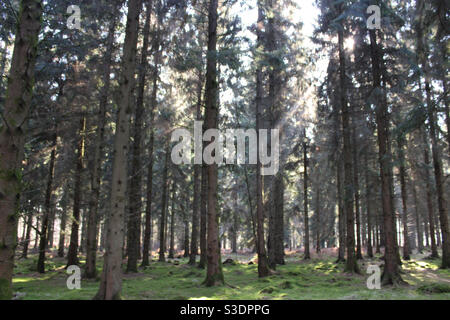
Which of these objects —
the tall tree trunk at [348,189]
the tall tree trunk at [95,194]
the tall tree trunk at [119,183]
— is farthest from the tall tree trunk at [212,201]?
the tall tree trunk at [348,189]

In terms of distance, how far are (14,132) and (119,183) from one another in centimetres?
405

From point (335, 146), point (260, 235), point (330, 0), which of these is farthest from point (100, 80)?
point (335, 146)

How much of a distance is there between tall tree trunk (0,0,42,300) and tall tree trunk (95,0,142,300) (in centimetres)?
367

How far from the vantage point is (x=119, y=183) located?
26.7 ft

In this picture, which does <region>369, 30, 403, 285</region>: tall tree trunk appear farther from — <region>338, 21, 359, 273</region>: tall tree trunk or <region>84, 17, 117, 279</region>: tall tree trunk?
<region>84, 17, 117, 279</region>: tall tree trunk

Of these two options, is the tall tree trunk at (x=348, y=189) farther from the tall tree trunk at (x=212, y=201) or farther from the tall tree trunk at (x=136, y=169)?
the tall tree trunk at (x=136, y=169)

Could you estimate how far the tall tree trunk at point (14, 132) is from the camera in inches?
161

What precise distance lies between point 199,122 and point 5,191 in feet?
60.8

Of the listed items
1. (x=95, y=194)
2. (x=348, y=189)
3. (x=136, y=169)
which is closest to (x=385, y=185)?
(x=348, y=189)

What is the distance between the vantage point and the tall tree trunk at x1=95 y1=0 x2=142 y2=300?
25.3ft

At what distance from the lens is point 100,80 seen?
17250 millimetres

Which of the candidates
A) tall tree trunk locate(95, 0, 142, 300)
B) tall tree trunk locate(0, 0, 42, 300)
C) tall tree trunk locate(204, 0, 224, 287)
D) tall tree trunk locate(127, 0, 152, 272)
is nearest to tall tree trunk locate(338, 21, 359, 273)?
tall tree trunk locate(204, 0, 224, 287)

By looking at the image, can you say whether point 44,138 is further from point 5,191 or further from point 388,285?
Answer: point 388,285
